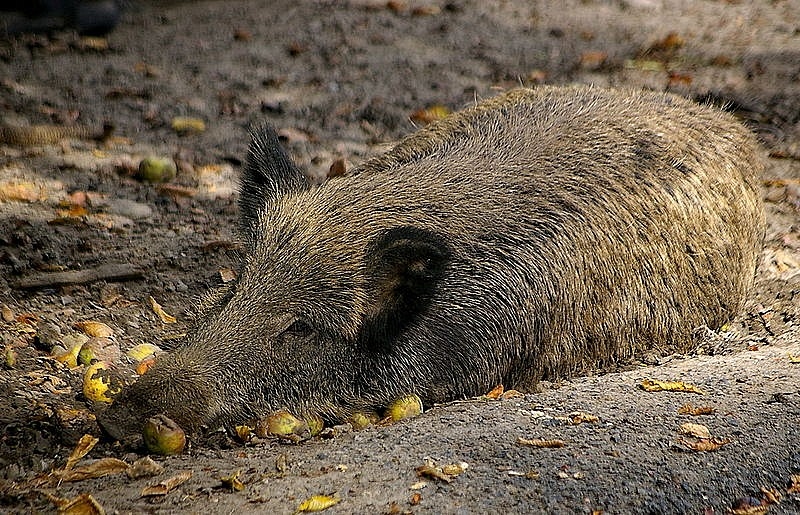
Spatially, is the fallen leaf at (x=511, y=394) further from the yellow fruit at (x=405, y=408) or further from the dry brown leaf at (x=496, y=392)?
the yellow fruit at (x=405, y=408)

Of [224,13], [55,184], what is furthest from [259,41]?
[55,184]

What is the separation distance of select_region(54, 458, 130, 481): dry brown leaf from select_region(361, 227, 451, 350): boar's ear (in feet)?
3.61

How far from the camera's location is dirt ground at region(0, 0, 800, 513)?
2.95m

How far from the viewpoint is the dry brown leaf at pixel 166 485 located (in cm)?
291

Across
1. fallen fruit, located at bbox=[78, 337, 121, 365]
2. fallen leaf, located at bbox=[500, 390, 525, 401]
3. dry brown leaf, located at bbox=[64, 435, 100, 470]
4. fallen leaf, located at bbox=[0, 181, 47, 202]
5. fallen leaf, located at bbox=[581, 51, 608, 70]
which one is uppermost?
fallen leaf, located at bbox=[581, 51, 608, 70]

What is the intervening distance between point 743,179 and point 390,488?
2830 mm

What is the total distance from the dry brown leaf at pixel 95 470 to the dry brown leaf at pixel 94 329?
1.16 m

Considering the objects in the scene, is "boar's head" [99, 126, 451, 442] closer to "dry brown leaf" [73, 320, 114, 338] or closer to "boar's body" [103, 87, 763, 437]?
"boar's body" [103, 87, 763, 437]

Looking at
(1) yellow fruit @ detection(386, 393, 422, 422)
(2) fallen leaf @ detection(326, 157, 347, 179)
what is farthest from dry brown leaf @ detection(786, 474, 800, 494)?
(2) fallen leaf @ detection(326, 157, 347, 179)

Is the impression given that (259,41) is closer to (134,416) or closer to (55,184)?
(55,184)

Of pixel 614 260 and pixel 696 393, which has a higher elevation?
pixel 614 260

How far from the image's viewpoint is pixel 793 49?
7941 mm

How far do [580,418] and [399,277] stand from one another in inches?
35.6

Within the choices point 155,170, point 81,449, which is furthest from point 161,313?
point 155,170
